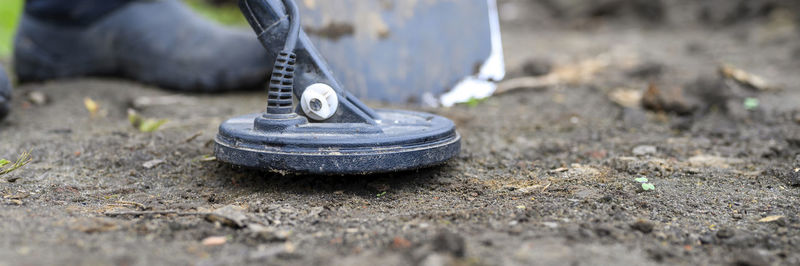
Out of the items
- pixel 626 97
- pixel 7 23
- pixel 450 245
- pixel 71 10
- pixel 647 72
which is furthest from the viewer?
pixel 7 23

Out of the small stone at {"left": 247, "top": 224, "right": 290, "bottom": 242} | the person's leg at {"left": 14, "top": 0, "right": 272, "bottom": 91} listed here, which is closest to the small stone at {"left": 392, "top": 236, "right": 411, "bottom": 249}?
the small stone at {"left": 247, "top": 224, "right": 290, "bottom": 242}

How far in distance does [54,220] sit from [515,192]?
0.98 meters

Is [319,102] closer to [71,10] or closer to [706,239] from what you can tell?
[706,239]

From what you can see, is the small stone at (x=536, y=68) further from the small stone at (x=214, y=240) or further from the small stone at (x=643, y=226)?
the small stone at (x=214, y=240)

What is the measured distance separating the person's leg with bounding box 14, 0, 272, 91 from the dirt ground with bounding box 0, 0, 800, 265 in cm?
8

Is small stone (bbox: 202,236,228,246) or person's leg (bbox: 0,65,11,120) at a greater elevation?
person's leg (bbox: 0,65,11,120)

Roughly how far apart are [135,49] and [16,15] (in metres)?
3.28

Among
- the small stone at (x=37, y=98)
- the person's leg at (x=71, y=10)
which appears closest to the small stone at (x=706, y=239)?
the small stone at (x=37, y=98)

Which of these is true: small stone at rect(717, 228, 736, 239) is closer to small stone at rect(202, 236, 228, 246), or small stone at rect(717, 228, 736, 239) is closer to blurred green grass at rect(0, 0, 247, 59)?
small stone at rect(202, 236, 228, 246)

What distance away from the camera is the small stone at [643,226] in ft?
3.92

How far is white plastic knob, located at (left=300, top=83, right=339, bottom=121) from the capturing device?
147 centimetres

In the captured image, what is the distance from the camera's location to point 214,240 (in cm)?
113

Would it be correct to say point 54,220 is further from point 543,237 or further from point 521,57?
point 521,57

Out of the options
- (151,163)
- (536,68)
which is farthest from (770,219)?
(536,68)
